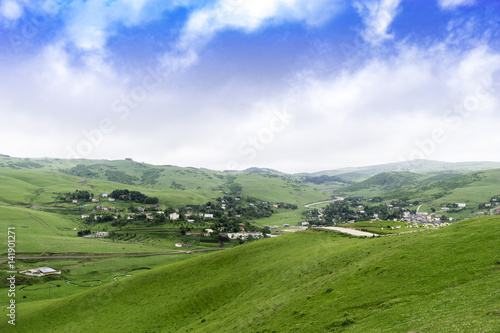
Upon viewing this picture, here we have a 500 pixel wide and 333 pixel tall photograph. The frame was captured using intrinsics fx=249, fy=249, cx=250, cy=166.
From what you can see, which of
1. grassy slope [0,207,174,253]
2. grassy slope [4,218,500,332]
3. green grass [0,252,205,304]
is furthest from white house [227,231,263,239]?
grassy slope [4,218,500,332]

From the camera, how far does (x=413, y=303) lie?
23.2m

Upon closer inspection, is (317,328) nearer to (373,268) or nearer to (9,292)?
(373,268)

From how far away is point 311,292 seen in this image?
34.2 meters

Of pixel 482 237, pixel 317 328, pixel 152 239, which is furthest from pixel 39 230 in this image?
pixel 482 237

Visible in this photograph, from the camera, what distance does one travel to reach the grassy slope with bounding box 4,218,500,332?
2183 centimetres

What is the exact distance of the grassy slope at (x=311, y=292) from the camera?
71.6 ft

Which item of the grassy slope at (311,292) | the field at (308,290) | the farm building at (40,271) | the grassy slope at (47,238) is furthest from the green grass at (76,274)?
the grassy slope at (311,292)

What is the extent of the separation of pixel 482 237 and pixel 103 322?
68.9 m

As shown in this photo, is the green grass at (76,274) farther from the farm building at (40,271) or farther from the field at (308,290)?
the farm building at (40,271)

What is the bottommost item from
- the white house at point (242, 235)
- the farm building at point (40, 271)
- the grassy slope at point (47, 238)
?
the white house at point (242, 235)

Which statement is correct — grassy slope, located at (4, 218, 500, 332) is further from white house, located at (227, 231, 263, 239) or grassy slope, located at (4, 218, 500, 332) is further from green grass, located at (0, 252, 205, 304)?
white house, located at (227, 231, 263, 239)

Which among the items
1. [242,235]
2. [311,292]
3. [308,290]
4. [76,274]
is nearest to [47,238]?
[76,274]

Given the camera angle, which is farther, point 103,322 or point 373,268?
point 103,322

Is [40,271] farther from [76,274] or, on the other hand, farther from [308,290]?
[308,290]
